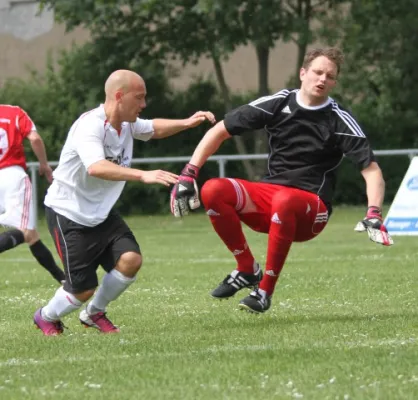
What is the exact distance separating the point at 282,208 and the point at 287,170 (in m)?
0.45

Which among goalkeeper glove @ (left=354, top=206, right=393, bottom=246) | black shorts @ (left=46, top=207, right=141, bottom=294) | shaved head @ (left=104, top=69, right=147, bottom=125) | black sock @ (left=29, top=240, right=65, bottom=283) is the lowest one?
black sock @ (left=29, top=240, right=65, bottom=283)

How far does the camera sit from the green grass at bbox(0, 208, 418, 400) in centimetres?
586

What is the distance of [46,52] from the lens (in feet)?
111

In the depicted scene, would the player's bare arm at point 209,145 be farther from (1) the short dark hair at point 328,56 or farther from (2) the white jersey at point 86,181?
(1) the short dark hair at point 328,56

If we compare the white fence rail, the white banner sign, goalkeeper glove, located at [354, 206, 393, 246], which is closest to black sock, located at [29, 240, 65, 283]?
goalkeeper glove, located at [354, 206, 393, 246]

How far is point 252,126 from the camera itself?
873 cm

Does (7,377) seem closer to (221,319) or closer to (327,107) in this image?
(221,319)

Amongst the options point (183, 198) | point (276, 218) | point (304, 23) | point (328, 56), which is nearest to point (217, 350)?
point (183, 198)

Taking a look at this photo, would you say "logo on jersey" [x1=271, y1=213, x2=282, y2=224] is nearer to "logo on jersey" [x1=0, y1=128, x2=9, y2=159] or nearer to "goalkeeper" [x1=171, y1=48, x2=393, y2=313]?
"goalkeeper" [x1=171, y1=48, x2=393, y2=313]

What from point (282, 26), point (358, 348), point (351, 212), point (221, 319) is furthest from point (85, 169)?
point (282, 26)

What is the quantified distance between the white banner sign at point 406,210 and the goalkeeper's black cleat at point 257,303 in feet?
28.9

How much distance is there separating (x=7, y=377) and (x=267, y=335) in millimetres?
1901

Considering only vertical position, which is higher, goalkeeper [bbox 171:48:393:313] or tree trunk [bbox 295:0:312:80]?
goalkeeper [bbox 171:48:393:313]

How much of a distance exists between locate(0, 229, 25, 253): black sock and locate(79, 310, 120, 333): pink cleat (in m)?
3.50
